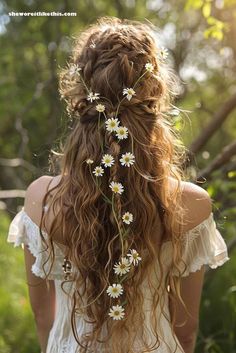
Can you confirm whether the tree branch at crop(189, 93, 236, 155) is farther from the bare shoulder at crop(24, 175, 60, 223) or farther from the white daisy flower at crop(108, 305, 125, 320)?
the white daisy flower at crop(108, 305, 125, 320)

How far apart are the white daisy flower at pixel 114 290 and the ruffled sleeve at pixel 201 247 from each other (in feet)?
0.96

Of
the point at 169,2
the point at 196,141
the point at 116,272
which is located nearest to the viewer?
the point at 116,272

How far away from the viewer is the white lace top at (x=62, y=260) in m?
2.15

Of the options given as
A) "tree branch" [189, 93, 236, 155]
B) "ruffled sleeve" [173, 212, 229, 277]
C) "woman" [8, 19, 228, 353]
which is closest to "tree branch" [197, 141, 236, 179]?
"tree branch" [189, 93, 236, 155]

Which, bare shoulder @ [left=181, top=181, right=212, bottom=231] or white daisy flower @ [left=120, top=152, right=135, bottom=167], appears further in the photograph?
bare shoulder @ [left=181, top=181, right=212, bottom=231]

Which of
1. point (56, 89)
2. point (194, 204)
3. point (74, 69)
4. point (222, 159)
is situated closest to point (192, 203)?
point (194, 204)

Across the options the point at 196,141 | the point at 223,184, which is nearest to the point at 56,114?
the point at 196,141

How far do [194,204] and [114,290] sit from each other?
0.38 m

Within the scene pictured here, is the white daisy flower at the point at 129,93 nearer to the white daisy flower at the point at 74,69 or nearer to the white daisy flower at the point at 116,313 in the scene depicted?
the white daisy flower at the point at 74,69

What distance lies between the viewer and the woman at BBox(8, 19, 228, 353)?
200cm

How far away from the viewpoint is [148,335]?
2139 millimetres

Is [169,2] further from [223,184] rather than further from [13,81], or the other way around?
[223,184]

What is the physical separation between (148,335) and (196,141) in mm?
1830

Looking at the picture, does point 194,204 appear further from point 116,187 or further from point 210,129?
point 210,129
